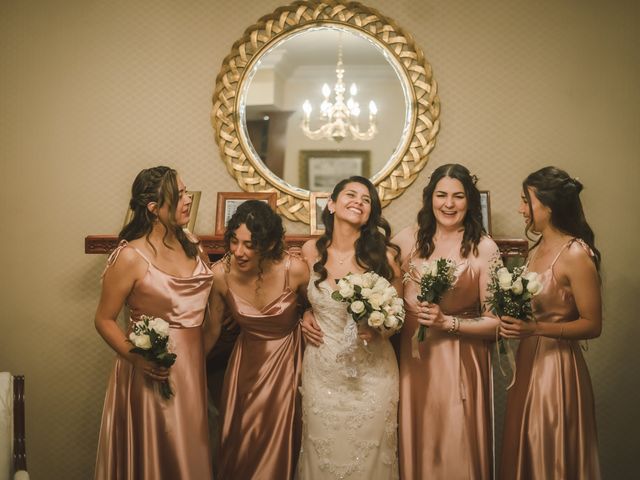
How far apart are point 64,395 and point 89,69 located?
7.49 ft

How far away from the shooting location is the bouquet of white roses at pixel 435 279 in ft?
9.74

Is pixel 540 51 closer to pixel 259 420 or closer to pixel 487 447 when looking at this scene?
pixel 487 447

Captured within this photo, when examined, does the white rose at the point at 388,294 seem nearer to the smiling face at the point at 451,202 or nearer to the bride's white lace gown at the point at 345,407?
the bride's white lace gown at the point at 345,407

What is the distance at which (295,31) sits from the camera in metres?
4.41

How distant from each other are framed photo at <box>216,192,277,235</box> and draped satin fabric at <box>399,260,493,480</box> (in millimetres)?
1347

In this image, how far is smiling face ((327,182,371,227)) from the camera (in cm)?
334

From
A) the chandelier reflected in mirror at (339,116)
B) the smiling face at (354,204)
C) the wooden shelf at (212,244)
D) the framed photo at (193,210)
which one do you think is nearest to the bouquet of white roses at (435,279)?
the smiling face at (354,204)

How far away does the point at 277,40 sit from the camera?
440cm

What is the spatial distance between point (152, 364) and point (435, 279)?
1.34 m

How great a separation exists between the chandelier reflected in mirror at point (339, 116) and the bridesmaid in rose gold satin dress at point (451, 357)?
1.14 m

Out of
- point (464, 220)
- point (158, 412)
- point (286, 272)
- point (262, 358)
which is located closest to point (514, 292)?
point (464, 220)

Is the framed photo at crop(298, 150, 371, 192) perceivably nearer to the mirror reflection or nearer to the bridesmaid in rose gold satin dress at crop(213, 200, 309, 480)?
the mirror reflection

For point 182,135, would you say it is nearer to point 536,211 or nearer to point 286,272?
point 286,272

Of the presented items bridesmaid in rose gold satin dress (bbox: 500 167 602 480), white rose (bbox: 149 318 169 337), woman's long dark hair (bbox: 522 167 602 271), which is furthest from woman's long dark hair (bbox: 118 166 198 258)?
woman's long dark hair (bbox: 522 167 602 271)
